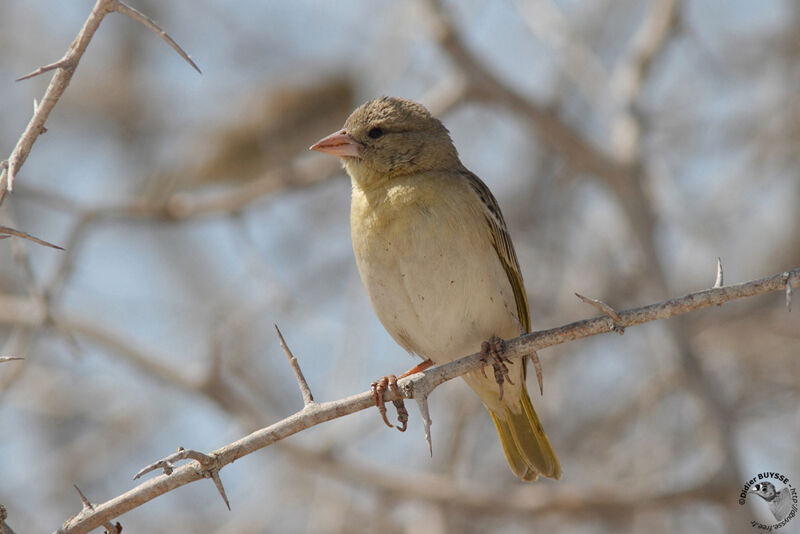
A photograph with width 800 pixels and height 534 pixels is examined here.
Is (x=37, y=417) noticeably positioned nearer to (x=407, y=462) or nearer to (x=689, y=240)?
(x=407, y=462)

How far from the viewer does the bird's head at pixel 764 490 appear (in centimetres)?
475

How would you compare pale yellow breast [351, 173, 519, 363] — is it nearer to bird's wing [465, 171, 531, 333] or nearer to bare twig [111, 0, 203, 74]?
bird's wing [465, 171, 531, 333]

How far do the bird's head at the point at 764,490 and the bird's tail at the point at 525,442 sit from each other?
3.98ft

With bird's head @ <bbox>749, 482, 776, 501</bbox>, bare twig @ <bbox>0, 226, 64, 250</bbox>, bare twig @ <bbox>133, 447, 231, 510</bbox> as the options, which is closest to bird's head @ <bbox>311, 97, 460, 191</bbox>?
bare twig @ <bbox>133, 447, 231, 510</bbox>

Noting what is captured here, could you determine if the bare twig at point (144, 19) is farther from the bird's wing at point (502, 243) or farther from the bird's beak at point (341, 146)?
the bird's wing at point (502, 243)

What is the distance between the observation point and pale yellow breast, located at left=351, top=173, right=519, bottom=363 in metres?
4.10

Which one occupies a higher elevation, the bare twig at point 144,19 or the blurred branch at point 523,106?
the blurred branch at point 523,106

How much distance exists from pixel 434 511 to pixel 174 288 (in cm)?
506

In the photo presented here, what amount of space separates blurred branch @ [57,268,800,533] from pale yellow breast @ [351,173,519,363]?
0.81m

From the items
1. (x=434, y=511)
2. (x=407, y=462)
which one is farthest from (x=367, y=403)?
(x=407, y=462)

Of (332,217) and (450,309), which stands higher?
(332,217)

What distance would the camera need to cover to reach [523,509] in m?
5.48

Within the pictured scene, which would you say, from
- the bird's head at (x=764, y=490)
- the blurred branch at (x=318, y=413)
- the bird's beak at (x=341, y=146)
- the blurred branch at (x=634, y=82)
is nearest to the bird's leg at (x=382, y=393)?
the blurred branch at (x=318, y=413)

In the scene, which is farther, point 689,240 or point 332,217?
point 332,217
